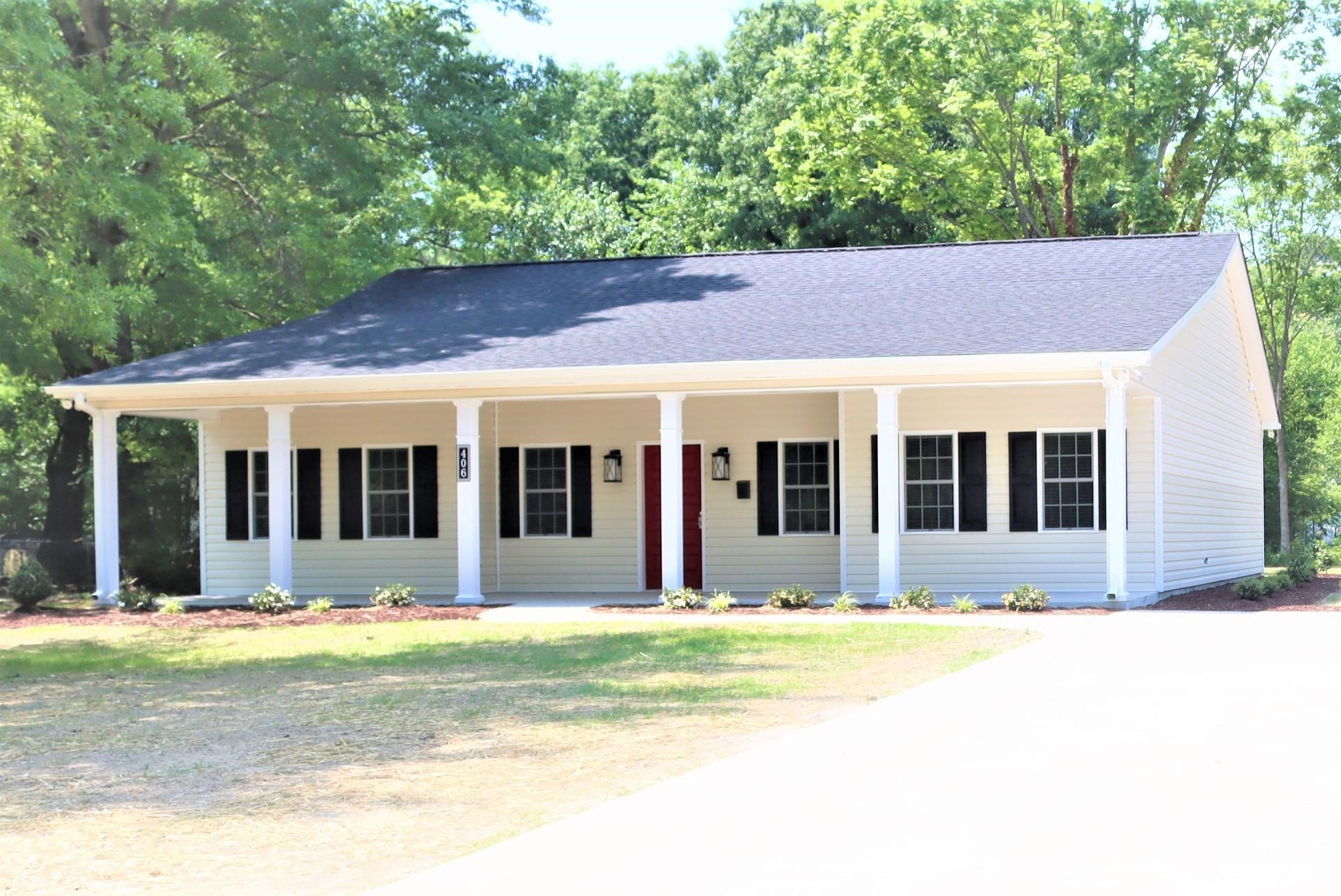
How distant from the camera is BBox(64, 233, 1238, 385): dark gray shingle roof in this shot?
63.0ft

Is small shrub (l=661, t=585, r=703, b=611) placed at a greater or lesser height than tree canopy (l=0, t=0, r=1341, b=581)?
lesser

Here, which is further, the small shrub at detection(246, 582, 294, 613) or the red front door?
the red front door

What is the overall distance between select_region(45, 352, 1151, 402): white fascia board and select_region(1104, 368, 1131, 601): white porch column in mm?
429

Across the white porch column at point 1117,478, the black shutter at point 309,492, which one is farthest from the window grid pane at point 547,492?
the white porch column at point 1117,478

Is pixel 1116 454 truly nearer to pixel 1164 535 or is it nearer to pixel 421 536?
pixel 1164 535

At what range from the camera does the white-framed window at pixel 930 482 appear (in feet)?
67.9

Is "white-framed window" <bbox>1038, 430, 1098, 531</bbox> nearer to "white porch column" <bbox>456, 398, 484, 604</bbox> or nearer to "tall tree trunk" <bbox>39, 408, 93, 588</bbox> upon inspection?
"white porch column" <bbox>456, 398, 484, 604</bbox>

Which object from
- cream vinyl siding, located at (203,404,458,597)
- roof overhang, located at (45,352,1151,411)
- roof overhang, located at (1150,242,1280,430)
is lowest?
cream vinyl siding, located at (203,404,458,597)

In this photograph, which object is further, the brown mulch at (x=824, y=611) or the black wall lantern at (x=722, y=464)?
the black wall lantern at (x=722, y=464)

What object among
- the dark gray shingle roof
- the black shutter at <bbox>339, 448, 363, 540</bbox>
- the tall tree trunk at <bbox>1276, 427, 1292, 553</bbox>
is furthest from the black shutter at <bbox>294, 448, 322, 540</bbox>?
the tall tree trunk at <bbox>1276, 427, 1292, 553</bbox>

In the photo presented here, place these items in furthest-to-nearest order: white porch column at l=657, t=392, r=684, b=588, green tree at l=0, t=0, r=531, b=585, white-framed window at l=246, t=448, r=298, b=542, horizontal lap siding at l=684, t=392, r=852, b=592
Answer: white-framed window at l=246, t=448, r=298, b=542 → green tree at l=0, t=0, r=531, b=585 → horizontal lap siding at l=684, t=392, r=852, b=592 → white porch column at l=657, t=392, r=684, b=588

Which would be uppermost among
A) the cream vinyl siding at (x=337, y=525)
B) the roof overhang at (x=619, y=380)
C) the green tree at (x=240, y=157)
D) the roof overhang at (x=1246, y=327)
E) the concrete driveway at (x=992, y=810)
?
the green tree at (x=240, y=157)

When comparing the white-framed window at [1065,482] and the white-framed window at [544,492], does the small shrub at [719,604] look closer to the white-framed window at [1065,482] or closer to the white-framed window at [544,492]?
the white-framed window at [544,492]

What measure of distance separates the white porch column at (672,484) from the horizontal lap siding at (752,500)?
238 centimetres
